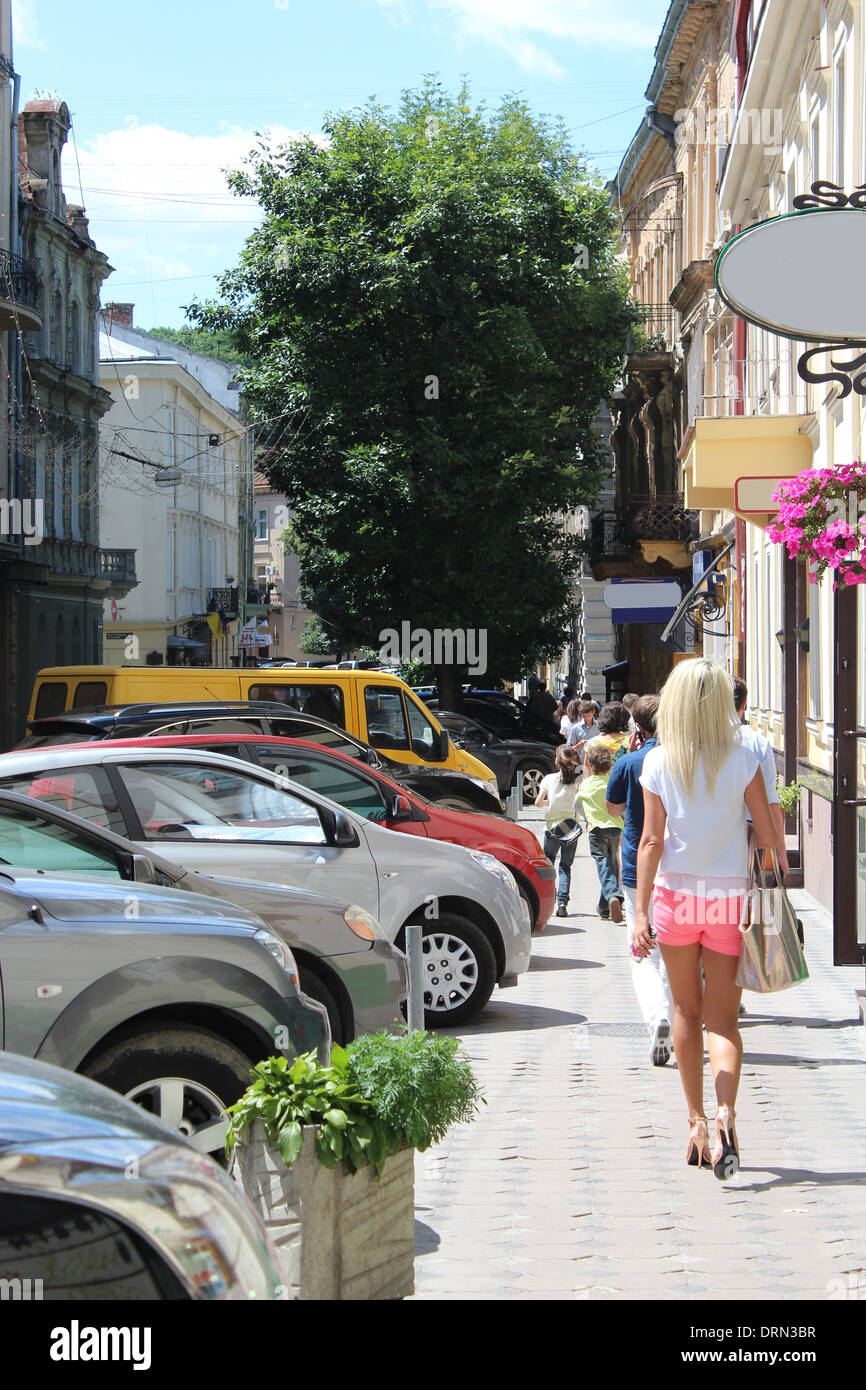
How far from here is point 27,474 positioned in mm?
34906

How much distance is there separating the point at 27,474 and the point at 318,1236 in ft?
107

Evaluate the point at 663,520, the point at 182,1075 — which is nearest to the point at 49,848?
the point at 182,1075

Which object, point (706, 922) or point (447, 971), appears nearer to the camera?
point (706, 922)

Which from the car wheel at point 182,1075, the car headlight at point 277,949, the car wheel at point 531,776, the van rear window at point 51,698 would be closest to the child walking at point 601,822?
the van rear window at point 51,698

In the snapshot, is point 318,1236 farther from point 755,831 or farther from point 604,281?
point 604,281

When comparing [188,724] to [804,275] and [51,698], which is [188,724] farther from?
[51,698]

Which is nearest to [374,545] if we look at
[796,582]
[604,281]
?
[604,281]

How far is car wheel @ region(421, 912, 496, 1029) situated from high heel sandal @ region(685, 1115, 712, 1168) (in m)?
3.40

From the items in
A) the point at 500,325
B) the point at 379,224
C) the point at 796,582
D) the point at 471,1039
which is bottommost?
the point at 471,1039

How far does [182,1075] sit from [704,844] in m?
2.11

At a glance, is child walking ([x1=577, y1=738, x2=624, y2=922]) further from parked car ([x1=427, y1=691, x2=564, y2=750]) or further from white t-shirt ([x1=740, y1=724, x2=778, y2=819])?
parked car ([x1=427, y1=691, x2=564, y2=750])

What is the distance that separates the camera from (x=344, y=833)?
8938 mm

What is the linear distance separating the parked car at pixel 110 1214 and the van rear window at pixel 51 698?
15.4 metres

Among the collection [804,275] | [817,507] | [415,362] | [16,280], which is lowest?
[817,507]
